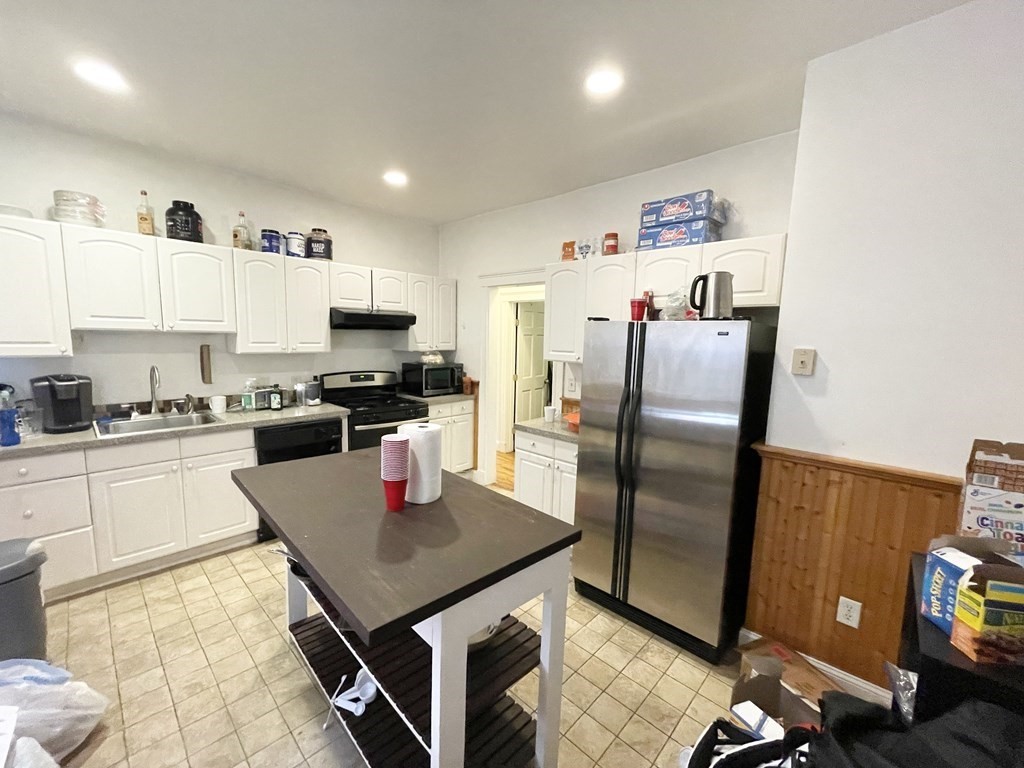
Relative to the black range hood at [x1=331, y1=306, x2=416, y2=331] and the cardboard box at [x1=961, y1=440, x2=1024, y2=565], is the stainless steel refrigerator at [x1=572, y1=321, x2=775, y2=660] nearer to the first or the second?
the cardboard box at [x1=961, y1=440, x2=1024, y2=565]

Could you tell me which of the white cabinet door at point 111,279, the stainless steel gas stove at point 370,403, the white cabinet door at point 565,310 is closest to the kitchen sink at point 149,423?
the white cabinet door at point 111,279

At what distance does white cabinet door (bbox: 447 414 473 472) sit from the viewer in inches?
164

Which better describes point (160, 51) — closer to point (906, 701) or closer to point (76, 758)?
point (76, 758)

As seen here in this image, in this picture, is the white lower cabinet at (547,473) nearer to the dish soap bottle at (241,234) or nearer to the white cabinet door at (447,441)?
the white cabinet door at (447,441)

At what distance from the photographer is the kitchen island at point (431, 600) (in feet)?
3.23

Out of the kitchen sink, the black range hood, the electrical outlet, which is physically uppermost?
the black range hood

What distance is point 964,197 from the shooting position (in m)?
1.48

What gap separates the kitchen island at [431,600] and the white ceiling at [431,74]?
176 cm

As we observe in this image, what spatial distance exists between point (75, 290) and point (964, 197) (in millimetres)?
4256

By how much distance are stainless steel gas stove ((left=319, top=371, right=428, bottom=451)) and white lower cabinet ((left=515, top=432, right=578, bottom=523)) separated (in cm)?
117

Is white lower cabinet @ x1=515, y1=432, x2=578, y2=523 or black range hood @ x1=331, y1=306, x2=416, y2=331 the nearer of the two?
white lower cabinet @ x1=515, y1=432, x2=578, y2=523

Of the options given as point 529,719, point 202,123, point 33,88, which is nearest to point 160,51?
point 202,123

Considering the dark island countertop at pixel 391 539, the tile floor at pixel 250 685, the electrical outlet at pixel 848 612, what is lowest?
the tile floor at pixel 250 685

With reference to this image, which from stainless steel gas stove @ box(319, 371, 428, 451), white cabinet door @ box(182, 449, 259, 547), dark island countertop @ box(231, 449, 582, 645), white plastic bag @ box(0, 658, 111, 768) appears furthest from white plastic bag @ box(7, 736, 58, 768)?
stainless steel gas stove @ box(319, 371, 428, 451)
